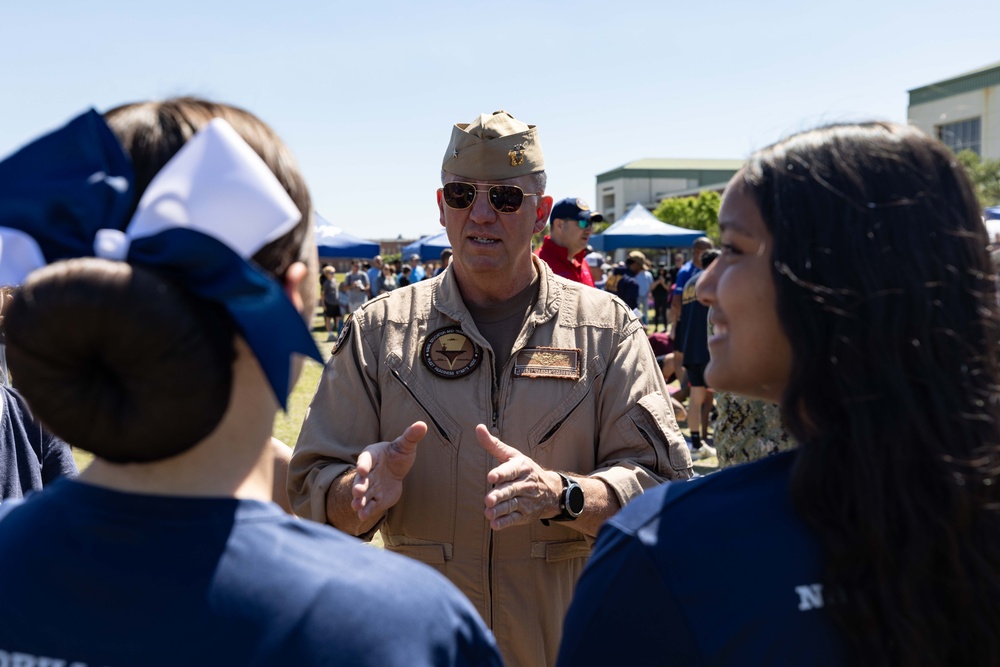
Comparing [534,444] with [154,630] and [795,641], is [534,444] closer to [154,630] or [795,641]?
[795,641]

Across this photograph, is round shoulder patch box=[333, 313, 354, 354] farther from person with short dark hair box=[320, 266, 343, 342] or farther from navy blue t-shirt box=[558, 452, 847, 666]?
person with short dark hair box=[320, 266, 343, 342]

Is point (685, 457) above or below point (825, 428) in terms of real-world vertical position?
below

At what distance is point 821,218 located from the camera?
1192 millimetres

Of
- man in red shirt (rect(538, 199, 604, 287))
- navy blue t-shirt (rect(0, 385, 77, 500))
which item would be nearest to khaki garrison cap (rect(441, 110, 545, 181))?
navy blue t-shirt (rect(0, 385, 77, 500))

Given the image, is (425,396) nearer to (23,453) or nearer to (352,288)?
(23,453)

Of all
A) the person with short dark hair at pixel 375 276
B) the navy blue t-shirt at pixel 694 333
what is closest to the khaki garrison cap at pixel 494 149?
the navy blue t-shirt at pixel 694 333

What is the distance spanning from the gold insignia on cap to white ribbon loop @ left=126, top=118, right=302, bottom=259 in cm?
195

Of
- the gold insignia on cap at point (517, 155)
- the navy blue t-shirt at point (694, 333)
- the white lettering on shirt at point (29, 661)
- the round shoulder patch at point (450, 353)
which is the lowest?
the navy blue t-shirt at point (694, 333)

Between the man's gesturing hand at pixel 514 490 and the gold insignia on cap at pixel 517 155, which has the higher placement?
the gold insignia on cap at pixel 517 155

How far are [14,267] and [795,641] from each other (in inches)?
44.0

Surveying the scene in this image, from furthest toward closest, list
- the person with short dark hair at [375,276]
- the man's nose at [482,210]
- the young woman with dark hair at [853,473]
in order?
the person with short dark hair at [375,276] < the man's nose at [482,210] < the young woman with dark hair at [853,473]

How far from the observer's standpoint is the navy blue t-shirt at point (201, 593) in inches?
38.7

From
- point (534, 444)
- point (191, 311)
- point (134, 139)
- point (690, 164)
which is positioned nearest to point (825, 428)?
point (191, 311)

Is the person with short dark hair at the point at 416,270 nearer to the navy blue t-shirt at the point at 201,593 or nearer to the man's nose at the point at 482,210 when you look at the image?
the man's nose at the point at 482,210
